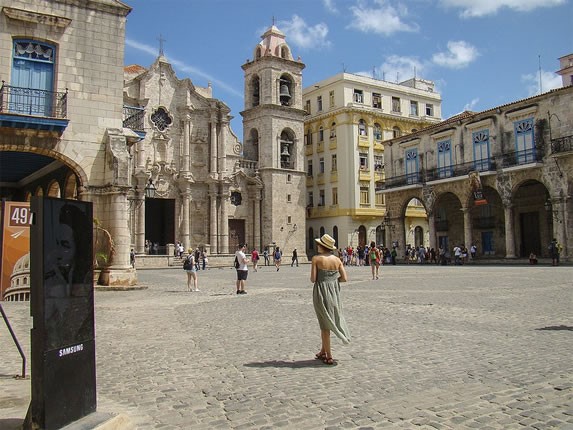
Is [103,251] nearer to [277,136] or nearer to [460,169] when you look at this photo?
[460,169]

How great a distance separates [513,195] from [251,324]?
27.4m

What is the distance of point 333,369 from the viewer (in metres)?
6.00

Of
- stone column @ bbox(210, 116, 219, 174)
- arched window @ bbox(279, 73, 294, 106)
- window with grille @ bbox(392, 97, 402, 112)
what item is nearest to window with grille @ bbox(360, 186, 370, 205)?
window with grille @ bbox(392, 97, 402, 112)

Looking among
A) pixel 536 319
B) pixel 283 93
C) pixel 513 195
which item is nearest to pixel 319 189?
pixel 283 93

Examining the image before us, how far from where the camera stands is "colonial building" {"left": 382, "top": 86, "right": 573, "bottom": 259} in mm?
29850

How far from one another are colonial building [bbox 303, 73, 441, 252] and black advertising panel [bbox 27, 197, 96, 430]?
41.9m

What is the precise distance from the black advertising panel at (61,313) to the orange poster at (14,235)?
Answer: 8526 millimetres

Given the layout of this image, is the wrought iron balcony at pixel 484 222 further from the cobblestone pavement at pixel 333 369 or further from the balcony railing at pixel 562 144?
the cobblestone pavement at pixel 333 369

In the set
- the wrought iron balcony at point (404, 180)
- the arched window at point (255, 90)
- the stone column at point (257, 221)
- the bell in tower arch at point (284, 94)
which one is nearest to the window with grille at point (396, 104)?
the bell in tower arch at point (284, 94)

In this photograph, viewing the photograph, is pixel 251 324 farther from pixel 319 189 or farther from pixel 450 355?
pixel 319 189

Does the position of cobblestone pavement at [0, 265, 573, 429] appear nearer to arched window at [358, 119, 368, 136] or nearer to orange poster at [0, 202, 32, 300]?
orange poster at [0, 202, 32, 300]

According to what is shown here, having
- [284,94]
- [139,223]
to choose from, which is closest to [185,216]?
[139,223]

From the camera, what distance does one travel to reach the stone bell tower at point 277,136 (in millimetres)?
43281

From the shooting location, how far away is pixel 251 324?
30.6 ft
